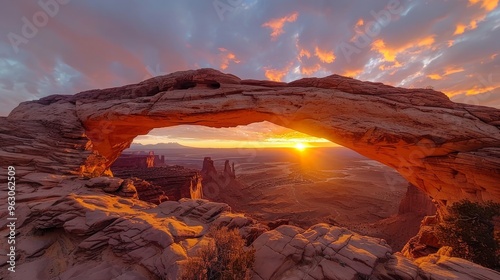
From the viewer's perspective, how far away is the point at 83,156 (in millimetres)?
14297

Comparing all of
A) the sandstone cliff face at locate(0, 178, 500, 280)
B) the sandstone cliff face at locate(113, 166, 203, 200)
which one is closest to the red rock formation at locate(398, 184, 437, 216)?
the sandstone cliff face at locate(0, 178, 500, 280)

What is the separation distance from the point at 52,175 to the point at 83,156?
3184 mm

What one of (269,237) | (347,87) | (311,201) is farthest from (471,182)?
(311,201)

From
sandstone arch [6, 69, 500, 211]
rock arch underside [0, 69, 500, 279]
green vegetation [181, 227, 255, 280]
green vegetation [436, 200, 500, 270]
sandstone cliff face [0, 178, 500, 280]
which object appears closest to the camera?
green vegetation [181, 227, 255, 280]

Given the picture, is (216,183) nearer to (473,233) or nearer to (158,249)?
(158,249)

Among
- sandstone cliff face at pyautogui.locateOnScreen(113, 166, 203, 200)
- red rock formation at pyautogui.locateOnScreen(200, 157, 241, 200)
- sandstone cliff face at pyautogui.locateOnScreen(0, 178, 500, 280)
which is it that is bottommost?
red rock formation at pyautogui.locateOnScreen(200, 157, 241, 200)

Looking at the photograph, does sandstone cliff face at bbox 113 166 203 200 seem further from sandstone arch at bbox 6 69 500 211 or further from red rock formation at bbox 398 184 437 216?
red rock formation at bbox 398 184 437 216

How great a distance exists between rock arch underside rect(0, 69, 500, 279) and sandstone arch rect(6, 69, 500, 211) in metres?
0.06

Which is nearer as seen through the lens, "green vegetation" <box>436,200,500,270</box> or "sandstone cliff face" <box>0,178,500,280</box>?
"sandstone cliff face" <box>0,178,500,280</box>

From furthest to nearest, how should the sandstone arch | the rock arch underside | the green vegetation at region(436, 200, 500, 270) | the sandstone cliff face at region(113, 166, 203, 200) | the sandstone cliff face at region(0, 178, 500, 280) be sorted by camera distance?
the sandstone cliff face at region(113, 166, 203, 200) → the sandstone arch → the rock arch underside → the green vegetation at region(436, 200, 500, 270) → the sandstone cliff face at region(0, 178, 500, 280)

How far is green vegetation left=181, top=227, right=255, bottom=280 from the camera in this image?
528cm

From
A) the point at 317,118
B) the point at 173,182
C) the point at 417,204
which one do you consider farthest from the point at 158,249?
the point at 417,204

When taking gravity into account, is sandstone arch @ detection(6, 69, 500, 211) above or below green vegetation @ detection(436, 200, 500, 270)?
above

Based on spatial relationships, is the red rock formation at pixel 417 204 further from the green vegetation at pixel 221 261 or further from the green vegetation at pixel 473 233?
the green vegetation at pixel 221 261
